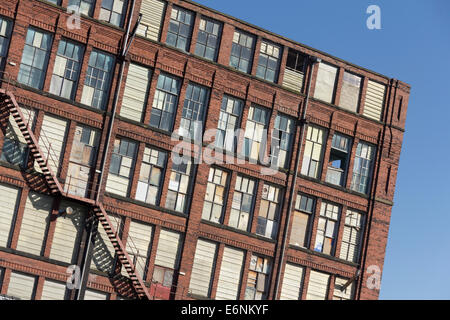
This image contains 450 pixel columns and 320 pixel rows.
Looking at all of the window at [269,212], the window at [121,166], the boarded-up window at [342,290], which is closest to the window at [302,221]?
the window at [269,212]

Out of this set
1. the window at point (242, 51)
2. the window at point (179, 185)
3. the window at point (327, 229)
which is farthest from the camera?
the window at point (327, 229)

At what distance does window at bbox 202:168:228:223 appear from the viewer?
34.6 m

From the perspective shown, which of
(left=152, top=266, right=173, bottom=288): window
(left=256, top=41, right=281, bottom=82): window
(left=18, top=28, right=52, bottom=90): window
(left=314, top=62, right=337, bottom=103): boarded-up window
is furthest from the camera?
(left=314, top=62, right=337, bottom=103): boarded-up window

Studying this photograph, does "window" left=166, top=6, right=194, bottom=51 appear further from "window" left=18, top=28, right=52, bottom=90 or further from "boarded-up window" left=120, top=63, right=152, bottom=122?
"window" left=18, top=28, right=52, bottom=90

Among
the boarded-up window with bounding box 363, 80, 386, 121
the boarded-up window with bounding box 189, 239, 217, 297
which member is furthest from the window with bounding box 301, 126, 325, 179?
the boarded-up window with bounding box 189, 239, 217, 297

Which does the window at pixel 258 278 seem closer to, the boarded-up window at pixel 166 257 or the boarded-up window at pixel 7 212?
the boarded-up window at pixel 166 257

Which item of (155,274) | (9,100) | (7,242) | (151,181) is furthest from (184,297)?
(9,100)

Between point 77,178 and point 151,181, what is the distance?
142 inches

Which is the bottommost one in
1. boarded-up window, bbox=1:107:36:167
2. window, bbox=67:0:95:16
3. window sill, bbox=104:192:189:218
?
window sill, bbox=104:192:189:218

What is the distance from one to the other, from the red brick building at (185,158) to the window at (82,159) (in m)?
0.05

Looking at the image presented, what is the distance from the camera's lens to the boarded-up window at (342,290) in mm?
37781

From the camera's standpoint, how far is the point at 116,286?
32.0 metres

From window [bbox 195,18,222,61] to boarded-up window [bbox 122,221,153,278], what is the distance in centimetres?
924
